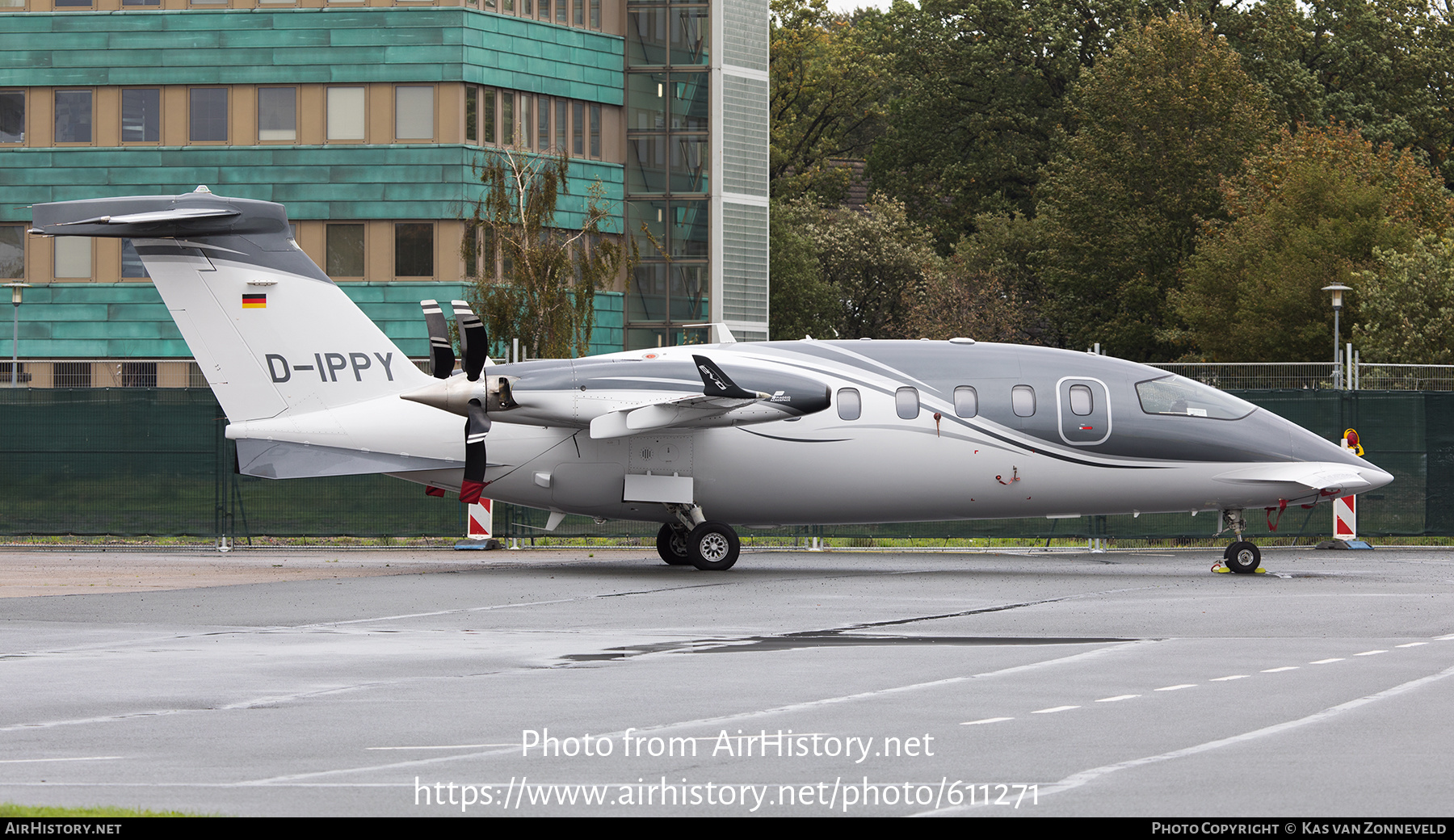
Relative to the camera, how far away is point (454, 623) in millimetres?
18219

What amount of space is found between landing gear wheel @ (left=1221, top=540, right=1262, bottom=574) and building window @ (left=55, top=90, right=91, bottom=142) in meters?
48.3

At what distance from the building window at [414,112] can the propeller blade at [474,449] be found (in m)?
37.9

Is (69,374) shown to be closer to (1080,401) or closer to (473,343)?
(473,343)

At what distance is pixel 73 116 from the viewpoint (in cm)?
6081

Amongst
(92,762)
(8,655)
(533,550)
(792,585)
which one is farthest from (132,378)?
(92,762)

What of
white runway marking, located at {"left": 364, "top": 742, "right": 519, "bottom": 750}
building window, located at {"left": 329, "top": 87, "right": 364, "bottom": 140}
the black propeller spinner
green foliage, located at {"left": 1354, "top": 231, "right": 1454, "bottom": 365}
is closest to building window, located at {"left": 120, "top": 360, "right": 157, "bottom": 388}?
building window, located at {"left": 329, "top": 87, "right": 364, "bottom": 140}

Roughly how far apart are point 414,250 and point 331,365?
36.4 metres

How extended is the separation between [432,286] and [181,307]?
35954mm

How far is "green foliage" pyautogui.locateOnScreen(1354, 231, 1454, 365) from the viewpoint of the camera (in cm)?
4400

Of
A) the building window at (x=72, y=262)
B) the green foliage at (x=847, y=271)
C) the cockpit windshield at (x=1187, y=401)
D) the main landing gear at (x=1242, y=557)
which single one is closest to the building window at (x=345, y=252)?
the building window at (x=72, y=262)

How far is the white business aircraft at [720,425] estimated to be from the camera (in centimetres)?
2458

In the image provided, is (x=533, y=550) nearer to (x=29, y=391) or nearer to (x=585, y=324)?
(x=29, y=391)

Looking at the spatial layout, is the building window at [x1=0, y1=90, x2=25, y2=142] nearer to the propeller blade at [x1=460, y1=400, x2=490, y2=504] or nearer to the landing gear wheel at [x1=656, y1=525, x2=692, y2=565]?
the landing gear wheel at [x1=656, y1=525, x2=692, y2=565]
